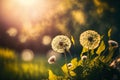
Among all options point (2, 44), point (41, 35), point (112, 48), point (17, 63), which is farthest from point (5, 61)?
point (112, 48)

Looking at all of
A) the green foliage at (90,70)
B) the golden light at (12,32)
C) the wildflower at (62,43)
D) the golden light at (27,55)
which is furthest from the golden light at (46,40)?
the green foliage at (90,70)

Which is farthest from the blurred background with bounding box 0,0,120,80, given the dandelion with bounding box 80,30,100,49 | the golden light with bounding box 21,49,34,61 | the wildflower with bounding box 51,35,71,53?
the dandelion with bounding box 80,30,100,49

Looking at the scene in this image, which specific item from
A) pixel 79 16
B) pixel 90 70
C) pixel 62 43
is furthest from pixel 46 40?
pixel 90 70

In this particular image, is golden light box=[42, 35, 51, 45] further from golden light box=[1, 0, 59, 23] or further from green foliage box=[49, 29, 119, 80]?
green foliage box=[49, 29, 119, 80]

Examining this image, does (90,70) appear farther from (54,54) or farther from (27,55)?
(54,54)

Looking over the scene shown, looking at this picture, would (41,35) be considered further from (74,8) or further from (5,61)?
(5,61)

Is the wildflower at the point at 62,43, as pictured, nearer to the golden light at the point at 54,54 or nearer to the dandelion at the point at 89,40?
the dandelion at the point at 89,40

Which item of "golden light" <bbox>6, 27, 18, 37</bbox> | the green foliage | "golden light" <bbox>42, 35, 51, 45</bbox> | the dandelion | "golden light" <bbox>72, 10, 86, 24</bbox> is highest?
"golden light" <bbox>72, 10, 86, 24</bbox>
